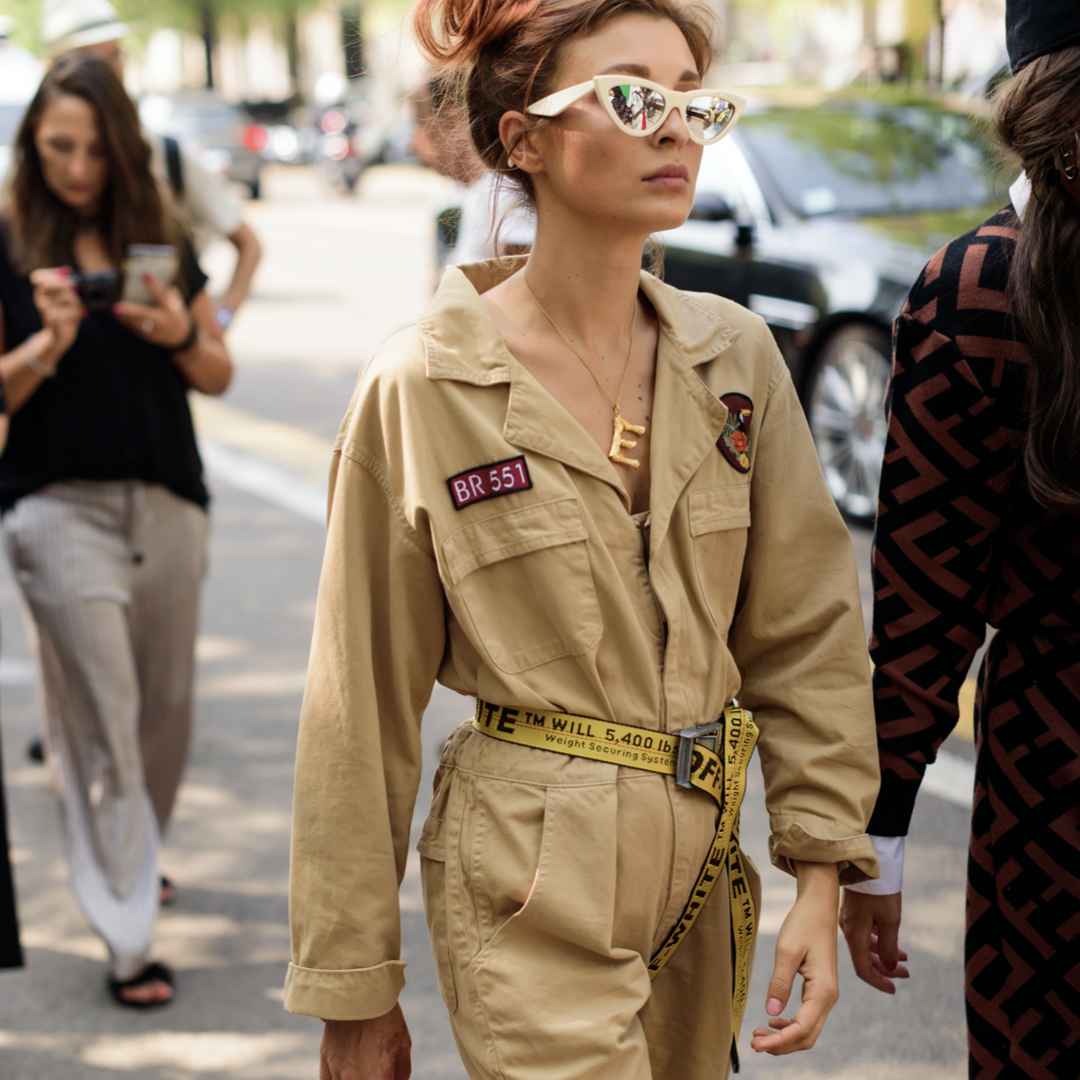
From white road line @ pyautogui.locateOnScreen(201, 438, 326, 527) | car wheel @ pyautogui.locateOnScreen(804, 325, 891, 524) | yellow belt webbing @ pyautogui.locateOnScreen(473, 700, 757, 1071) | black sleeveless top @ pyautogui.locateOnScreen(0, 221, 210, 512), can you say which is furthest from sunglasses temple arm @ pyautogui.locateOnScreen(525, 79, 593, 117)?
white road line @ pyautogui.locateOnScreen(201, 438, 326, 527)

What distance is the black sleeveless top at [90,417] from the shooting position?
150 inches

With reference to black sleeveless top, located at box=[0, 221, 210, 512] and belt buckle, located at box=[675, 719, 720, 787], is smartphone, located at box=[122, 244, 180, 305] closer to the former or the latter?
black sleeveless top, located at box=[0, 221, 210, 512]

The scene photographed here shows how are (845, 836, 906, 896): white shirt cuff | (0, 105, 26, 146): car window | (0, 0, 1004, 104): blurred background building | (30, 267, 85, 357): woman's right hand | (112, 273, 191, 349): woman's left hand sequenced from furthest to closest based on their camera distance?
(0, 0, 1004, 104): blurred background building → (0, 105, 26, 146): car window → (112, 273, 191, 349): woman's left hand → (30, 267, 85, 357): woman's right hand → (845, 836, 906, 896): white shirt cuff

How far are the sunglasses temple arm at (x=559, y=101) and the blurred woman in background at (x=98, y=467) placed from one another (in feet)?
6.96

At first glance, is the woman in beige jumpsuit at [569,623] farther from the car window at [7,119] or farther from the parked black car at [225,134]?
the parked black car at [225,134]

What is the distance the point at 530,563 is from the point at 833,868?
56cm

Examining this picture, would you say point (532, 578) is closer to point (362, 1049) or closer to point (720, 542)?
point (720, 542)

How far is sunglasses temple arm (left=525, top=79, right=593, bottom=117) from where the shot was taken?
187 centimetres

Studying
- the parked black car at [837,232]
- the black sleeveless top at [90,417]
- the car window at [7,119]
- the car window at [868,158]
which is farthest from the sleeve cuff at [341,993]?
the car window at [7,119]

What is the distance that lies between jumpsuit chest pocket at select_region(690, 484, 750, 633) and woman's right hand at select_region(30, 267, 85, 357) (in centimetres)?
224

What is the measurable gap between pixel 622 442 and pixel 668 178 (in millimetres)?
329

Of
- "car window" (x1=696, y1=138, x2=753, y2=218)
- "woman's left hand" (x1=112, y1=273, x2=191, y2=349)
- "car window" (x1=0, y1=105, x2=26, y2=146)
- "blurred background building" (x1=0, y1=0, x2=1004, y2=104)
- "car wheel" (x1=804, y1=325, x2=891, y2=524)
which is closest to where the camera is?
"woman's left hand" (x1=112, y1=273, x2=191, y2=349)

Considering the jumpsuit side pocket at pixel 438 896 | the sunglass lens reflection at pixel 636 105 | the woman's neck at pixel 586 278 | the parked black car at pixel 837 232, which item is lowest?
the parked black car at pixel 837 232

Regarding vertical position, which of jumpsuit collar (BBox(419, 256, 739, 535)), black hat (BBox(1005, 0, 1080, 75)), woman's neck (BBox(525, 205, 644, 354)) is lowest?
jumpsuit collar (BBox(419, 256, 739, 535))
